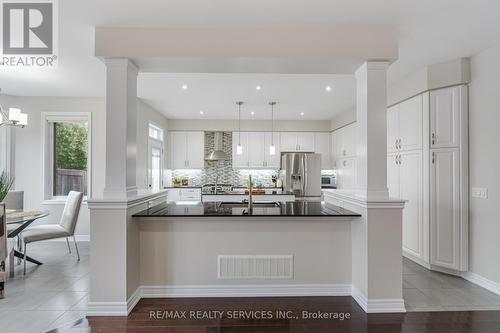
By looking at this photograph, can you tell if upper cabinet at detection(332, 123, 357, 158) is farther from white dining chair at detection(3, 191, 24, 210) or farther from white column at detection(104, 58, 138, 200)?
white dining chair at detection(3, 191, 24, 210)

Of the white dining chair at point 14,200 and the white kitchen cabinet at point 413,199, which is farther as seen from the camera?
the white dining chair at point 14,200

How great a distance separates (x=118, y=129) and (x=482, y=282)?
13.8ft

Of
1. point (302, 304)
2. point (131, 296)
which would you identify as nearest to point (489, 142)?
point (302, 304)

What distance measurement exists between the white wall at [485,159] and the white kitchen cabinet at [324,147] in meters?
3.78

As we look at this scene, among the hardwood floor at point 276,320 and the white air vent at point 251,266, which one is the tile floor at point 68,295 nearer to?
the hardwood floor at point 276,320

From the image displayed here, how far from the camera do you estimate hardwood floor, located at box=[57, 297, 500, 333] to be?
7.26 feet

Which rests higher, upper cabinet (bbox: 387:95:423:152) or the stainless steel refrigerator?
upper cabinet (bbox: 387:95:423:152)

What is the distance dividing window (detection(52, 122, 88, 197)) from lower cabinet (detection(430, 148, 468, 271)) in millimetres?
5682

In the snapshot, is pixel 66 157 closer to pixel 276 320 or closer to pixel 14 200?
pixel 14 200

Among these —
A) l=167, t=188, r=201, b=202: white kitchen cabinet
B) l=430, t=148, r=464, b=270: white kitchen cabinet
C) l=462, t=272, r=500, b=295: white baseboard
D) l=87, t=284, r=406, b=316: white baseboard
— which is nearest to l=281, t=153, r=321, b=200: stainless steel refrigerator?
l=167, t=188, r=201, b=202: white kitchen cabinet

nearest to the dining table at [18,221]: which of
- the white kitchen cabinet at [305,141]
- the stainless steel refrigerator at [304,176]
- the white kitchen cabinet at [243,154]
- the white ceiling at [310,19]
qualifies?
the white ceiling at [310,19]

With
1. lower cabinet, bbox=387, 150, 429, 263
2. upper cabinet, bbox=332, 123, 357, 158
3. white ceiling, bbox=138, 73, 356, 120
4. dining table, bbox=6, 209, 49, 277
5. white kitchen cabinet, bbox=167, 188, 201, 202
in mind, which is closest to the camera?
dining table, bbox=6, 209, 49, 277

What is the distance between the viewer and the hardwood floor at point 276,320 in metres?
2.21

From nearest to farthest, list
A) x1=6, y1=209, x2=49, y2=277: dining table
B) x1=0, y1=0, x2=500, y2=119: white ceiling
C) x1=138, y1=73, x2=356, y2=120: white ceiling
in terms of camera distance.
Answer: x1=0, y1=0, x2=500, y2=119: white ceiling
x1=6, y1=209, x2=49, y2=277: dining table
x1=138, y1=73, x2=356, y2=120: white ceiling
